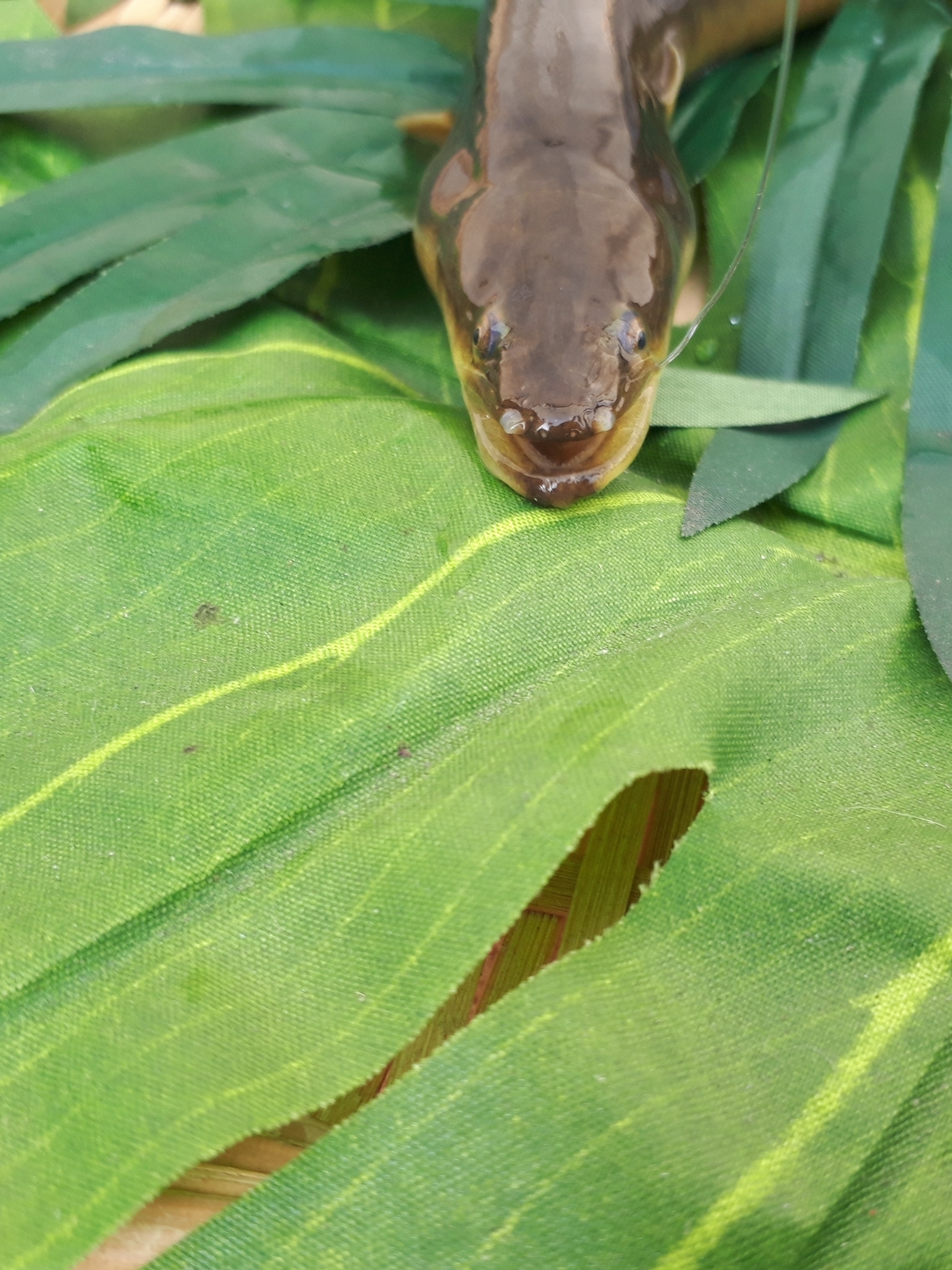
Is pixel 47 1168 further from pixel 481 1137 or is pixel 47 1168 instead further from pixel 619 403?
pixel 619 403

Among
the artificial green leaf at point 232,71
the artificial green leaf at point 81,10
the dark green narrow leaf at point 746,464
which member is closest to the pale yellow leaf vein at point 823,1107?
the dark green narrow leaf at point 746,464

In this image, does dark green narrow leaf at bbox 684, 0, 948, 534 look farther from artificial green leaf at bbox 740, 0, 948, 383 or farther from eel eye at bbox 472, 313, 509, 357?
eel eye at bbox 472, 313, 509, 357

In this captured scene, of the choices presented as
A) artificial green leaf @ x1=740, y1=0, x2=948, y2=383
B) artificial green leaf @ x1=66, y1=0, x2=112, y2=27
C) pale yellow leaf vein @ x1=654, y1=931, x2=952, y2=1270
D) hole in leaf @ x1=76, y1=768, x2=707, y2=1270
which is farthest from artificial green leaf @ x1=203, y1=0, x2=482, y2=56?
pale yellow leaf vein @ x1=654, y1=931, x2=952, y2=1270

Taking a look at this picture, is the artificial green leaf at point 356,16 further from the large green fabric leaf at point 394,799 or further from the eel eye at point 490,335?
the large green fabric leaf at point 394,799

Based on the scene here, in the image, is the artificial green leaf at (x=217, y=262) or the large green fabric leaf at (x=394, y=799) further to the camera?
the artificial green leaf at (x=217, y=262)

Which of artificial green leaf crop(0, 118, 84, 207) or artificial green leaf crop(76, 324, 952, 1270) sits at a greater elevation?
artificial green leaf crop(0, 118, 84, 207)

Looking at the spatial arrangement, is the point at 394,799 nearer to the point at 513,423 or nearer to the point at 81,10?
the point at 513,423
